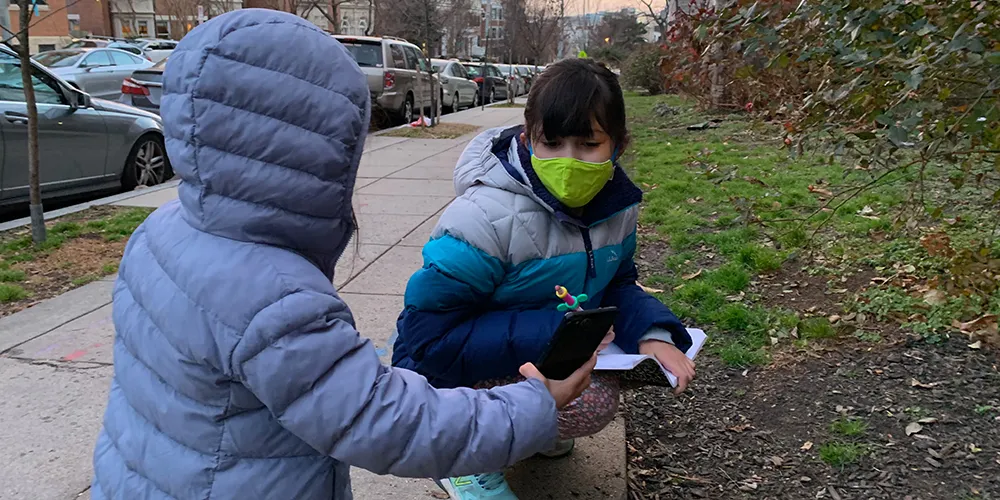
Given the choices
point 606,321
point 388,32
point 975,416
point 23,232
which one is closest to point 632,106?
point 23,232

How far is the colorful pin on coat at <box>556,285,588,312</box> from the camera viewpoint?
7.28 ft

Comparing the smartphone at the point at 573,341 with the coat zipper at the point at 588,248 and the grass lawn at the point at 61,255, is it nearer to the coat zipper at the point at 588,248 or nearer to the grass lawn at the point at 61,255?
the coat zipper at the point at 588,248

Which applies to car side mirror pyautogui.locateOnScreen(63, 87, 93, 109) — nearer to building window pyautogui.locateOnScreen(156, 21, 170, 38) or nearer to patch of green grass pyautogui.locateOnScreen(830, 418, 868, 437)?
patch of green grass pyautogui.locateOnScreen(830, 418, 868, 437)

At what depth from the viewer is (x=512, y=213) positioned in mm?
2273

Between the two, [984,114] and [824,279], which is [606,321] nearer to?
[984,114]

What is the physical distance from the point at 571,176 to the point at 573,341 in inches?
28.0

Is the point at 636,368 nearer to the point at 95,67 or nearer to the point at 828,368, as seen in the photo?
the point at 828,368

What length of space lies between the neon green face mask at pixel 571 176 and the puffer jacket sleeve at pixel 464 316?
0.22 m

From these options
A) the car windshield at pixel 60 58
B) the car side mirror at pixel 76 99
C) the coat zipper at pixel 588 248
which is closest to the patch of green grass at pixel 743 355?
the coat zipper at pixel 588 248

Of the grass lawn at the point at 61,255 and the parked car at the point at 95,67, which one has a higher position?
the parked car at the point at 95,67

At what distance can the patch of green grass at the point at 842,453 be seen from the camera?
2.82 m

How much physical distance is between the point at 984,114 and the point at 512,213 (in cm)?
156

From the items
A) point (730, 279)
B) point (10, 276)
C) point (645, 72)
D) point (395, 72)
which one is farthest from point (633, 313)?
point (645, 72)

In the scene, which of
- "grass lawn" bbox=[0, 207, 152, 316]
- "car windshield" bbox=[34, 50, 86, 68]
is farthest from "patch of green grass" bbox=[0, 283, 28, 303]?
"car windshield" bbox=[34, 50, 86, 68]
